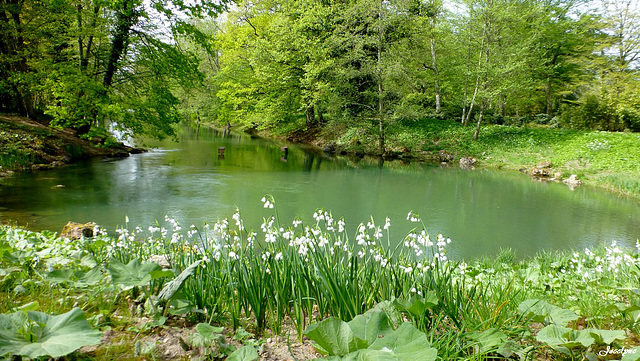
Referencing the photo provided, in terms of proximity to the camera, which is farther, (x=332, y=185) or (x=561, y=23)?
(x=561, y=23)

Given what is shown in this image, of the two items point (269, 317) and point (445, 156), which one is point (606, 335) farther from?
point (445, 156)

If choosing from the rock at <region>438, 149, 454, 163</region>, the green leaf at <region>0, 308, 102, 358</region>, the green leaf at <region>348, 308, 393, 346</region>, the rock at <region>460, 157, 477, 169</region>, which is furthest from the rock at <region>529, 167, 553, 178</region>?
the green leaf at <region>0, 308, 102, 358</region>

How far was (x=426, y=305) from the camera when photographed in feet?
6.00

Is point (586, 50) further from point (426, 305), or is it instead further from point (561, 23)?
point (426, 305)

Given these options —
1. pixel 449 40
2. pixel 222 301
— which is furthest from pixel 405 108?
pixel 222 301

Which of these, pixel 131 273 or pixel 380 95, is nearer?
pixel 131 273

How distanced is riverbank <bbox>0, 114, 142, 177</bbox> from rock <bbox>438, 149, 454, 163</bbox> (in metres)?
16.7

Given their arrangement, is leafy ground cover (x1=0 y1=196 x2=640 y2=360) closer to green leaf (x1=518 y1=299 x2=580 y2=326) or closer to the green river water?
green leaf (x1=518 y1=299 x2=580 y2=326)

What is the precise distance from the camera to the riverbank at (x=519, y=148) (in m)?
15.1

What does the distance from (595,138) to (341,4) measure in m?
18.3

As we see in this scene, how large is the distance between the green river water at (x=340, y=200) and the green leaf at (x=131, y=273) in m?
5.58

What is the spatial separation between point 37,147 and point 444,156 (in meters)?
19.5

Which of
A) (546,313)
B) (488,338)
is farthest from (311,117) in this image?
(488,338)

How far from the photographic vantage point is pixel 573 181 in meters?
14.4
